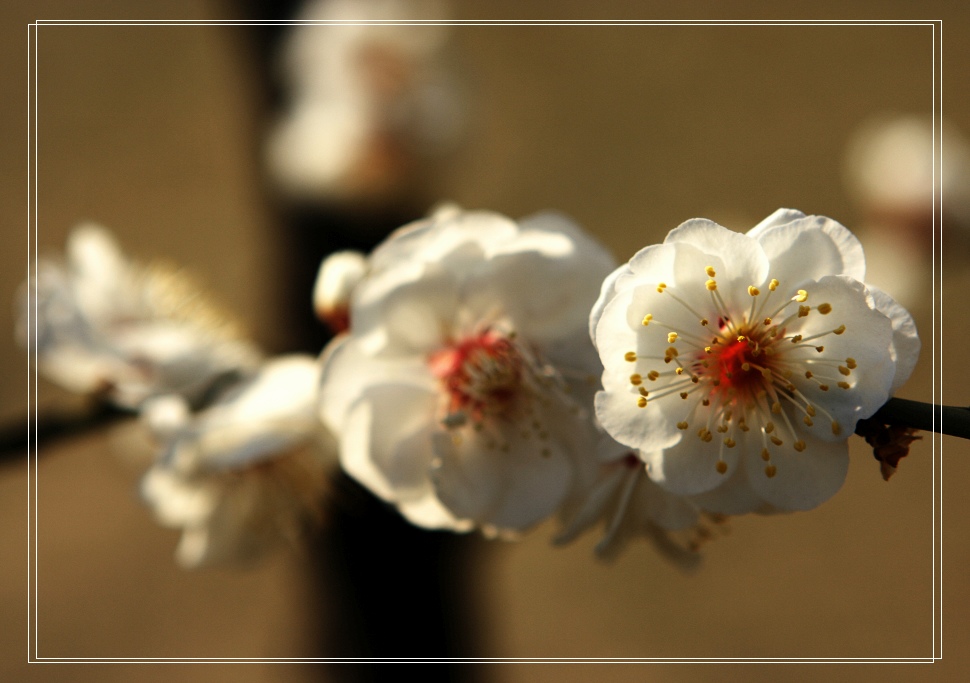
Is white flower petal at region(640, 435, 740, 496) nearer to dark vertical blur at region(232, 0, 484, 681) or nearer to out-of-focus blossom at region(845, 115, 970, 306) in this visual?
dark vertical blur at region(232, 0, 484, 681)

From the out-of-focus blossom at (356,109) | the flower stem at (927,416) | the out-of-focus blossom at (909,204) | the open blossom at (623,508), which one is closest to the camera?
the flower stem at (927,416)

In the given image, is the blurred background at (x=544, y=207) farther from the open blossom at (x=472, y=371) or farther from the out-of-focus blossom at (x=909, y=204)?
the open blossom at (x=472, y=371)

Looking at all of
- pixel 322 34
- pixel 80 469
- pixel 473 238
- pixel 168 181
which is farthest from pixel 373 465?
pixel 80 469

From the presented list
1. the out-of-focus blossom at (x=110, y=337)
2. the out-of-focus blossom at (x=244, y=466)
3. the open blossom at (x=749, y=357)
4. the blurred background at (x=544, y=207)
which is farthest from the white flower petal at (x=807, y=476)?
the blurred background at (x=544, y=207)

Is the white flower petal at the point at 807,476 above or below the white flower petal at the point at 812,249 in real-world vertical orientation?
below

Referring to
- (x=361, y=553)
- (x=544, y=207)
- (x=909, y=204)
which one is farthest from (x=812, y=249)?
(x=544, y=207)

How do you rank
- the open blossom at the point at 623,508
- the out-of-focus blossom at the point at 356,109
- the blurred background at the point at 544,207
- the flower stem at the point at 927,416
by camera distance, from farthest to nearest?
the blurred background at the point at 544,207
the out-of-focus blossom at the point at 356,109
the open blossom at the point at 623,508
the flower stem at the point at 927,416
